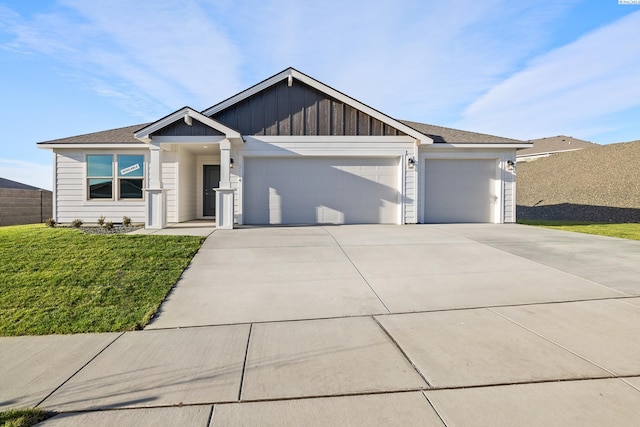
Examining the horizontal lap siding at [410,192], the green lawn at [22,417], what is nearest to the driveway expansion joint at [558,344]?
the green lawn at [22,417]

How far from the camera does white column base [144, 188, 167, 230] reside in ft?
33.1

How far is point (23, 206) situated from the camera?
52.4ft

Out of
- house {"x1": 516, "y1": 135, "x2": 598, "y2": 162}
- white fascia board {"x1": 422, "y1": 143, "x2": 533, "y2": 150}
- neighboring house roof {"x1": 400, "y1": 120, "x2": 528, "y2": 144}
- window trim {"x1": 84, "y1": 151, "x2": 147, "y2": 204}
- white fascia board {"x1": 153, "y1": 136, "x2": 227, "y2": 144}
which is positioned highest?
house {"x1": 516, "y1": 135, "x2": 598, "y2": 162}

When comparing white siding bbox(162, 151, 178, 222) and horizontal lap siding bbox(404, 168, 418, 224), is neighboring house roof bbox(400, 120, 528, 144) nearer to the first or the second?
horizontal lap siding bbox(404, 168, 418, 224)

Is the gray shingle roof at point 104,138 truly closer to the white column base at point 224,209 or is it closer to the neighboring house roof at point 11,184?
the white column base at point 224,209

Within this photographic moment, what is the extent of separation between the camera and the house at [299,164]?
38.6 ft

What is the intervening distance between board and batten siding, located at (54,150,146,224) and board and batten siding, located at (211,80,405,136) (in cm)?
478

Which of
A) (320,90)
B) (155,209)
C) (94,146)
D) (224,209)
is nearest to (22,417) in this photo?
(224,209)

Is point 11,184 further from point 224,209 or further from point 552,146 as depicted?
point 552,146

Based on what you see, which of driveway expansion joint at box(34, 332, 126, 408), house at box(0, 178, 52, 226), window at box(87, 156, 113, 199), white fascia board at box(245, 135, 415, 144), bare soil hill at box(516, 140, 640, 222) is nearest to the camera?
driveway expansion joint at box(34, 332, 126, 408)

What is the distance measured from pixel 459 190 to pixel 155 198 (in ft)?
34.4

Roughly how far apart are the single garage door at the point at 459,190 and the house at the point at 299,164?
0.24 ft

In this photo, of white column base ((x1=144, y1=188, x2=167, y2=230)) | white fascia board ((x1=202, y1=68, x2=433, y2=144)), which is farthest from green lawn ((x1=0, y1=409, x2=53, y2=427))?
white fascia board ((x1=202, y1=68, x2=433, y2=144))

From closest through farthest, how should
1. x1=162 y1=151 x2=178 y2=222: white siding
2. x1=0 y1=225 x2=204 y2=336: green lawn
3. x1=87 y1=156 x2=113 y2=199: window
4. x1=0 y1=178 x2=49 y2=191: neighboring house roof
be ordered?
x1=0 y1=225 x2=204 y2=336: green lawn → x1=162 y1=151 x2=178 y2=222: white siding → x1=87 y1=156 x2=113 y2=199: window → x1=0 y1=178 x2=49 y2=191: neighboring house roof
